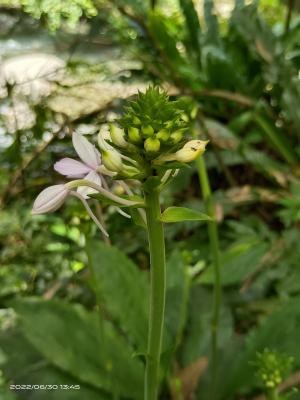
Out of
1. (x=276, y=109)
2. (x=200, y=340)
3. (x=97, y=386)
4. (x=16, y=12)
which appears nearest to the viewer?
(x=97, y=386)

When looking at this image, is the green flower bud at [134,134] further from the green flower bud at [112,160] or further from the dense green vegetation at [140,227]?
the dense green vegetation at [140,227]

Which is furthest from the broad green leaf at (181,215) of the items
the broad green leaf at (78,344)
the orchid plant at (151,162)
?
the broad green leaf at (78,344)

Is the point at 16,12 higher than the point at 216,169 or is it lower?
higher

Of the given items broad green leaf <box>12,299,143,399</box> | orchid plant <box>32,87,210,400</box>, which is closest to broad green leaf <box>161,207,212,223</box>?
orchid plant <box>32,87,210,400</box>

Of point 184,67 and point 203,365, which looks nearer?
point 203,365

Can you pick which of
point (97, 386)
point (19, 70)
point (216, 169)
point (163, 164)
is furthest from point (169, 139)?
point (216, 169)

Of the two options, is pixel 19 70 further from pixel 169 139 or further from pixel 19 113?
pixel 169 139

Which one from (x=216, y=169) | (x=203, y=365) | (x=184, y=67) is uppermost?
(x=184, y=67)

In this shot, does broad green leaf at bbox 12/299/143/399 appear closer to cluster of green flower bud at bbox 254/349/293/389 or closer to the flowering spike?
cluster of green flower bud at bbox 254/349/293/389
